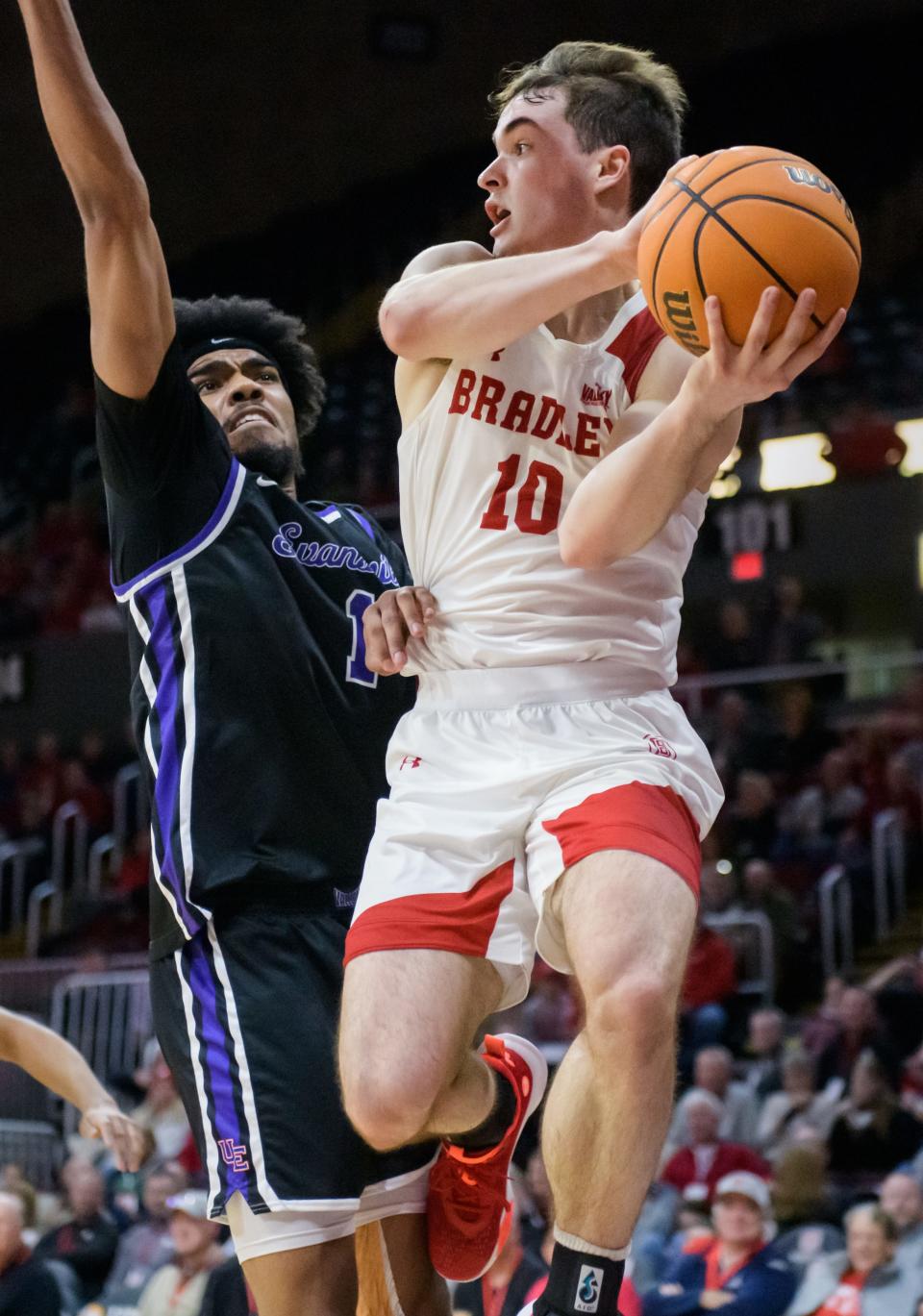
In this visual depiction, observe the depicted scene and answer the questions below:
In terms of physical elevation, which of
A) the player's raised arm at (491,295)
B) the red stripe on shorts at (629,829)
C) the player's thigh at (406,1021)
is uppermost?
the player's raised arm at (491,295)

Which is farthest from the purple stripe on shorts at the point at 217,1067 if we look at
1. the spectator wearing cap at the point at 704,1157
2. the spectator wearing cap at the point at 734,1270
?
the spectator wearing cap at the point at 704,1157

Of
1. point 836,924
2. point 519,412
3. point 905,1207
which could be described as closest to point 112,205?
point 519,412

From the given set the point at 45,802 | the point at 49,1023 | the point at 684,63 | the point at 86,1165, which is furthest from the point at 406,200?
the point at 86,1165

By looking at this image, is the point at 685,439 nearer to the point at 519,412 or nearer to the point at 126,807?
the point at 519,412

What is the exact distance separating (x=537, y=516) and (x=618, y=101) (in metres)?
0.86

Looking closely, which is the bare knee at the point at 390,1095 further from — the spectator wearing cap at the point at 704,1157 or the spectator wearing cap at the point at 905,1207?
the spectator wearing cap at the point at 704,1157

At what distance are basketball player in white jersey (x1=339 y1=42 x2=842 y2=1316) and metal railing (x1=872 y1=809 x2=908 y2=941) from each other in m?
7.95

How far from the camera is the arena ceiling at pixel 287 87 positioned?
57.0 ft

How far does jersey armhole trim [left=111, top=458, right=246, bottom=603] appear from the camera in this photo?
13.2ft

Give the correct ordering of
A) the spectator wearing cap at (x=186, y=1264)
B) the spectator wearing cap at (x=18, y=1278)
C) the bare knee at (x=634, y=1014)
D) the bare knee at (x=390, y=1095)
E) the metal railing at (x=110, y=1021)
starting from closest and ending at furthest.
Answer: the bare knee at (x=634, y=1014), the bare knee at (x=390, y=1095), the spectator wearing cap at (x=18, y=1278), the spectator wearing cap at (x=186, y=1264), the metal railing at (x=110, y=1021)

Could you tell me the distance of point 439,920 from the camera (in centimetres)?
335

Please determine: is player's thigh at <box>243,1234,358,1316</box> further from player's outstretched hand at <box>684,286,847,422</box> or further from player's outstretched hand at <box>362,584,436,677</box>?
player's outstretched hand at <box>684,286,847,422</box>

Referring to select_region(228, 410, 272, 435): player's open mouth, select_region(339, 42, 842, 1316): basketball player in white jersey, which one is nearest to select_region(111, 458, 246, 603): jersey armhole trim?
select_region(228, 410, 272, 435): player's open mouth

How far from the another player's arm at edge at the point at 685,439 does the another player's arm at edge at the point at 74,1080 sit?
183 centimetres
